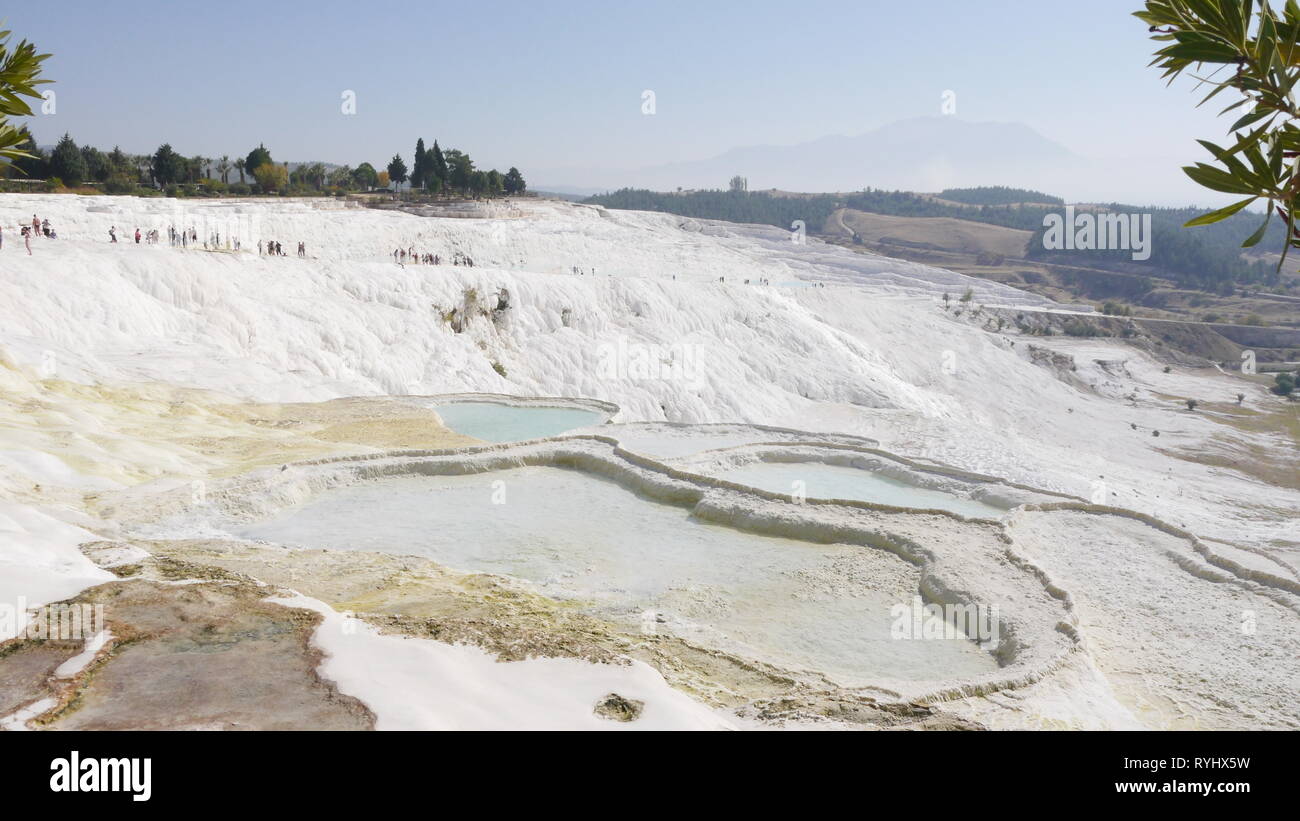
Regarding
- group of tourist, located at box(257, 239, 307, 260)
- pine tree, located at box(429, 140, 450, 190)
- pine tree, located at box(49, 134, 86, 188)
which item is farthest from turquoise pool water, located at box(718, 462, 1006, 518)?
pine tree, located at box(429, 140, 450, 190)

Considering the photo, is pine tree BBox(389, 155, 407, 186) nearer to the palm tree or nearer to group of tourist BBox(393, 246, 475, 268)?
group of tourist BBox(393, 246, 475, 268)

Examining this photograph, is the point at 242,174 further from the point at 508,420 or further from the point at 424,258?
the point at 508,420

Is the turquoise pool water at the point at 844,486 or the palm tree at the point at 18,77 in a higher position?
the palm tree at the point at 18,77

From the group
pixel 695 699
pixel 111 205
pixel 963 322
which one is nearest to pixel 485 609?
pixel 695 699

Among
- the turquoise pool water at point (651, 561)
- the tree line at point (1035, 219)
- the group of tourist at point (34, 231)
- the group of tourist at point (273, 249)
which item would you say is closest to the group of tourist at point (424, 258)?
the group of tourist at point (273, 249)

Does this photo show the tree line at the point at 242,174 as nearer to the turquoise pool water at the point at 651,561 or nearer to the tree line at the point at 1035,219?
the turquoise pool water at the point at 651,561

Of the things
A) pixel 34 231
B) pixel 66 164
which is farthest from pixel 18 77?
pixel 66 164

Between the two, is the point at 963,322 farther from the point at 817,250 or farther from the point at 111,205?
the point at 111,205
